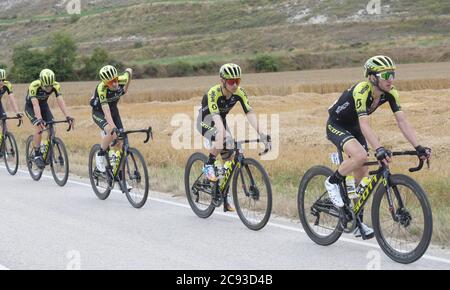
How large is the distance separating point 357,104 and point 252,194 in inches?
85.0

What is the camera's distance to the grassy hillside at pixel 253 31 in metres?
79.6

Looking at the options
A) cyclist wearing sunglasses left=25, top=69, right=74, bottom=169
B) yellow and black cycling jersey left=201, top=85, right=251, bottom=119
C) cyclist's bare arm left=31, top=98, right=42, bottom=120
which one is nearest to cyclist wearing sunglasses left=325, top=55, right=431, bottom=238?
yellow and black cycling jersey left=201, top=85, right=251, bottom=119

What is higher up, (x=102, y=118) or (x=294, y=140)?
(x=102, y=118)

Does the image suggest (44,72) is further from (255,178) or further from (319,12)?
(319,12)

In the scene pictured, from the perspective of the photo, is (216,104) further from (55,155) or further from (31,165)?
(31,165)

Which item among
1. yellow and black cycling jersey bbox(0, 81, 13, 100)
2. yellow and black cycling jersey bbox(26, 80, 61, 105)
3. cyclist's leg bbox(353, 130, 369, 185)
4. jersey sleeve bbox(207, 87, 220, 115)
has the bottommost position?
cyclist's leg bbox(353, 130, 369, 185)

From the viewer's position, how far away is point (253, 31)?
10619 cm

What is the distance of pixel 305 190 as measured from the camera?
27.8 feet

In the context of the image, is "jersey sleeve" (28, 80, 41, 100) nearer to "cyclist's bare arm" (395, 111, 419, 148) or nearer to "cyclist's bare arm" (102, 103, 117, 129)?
"cyclist's bare arm" (102, 103, 117, 129)

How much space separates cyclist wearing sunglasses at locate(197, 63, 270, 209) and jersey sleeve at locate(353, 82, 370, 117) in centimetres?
170

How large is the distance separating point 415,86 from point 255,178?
33340 mm

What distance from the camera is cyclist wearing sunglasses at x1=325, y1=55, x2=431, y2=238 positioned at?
23.9 feet

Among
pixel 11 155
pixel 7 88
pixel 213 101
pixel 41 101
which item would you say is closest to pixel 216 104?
pixel 213 101

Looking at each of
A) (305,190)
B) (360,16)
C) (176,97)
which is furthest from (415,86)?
(360,16)
